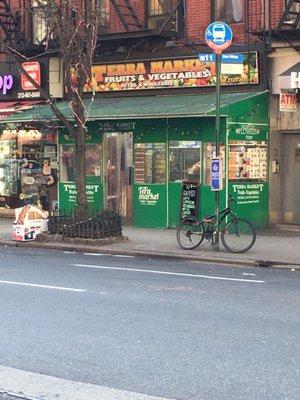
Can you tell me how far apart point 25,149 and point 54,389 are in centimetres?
1544

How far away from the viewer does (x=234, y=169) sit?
1563cm

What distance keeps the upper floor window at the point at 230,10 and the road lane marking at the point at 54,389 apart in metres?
12.7

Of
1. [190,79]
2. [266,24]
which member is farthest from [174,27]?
[266,24]

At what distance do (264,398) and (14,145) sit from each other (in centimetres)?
1630

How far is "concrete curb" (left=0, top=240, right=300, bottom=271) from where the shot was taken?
38.4 ft

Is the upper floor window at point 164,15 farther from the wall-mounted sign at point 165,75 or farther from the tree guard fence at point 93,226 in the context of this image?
the tree guard fence at point 93,226

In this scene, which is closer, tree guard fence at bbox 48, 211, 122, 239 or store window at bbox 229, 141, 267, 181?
tree guard fence at bbox 48, 211, 122, 239

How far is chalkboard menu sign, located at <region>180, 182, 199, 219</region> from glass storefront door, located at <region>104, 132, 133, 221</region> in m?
1.84

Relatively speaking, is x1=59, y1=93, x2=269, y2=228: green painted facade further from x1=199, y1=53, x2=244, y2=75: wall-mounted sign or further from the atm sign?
the atm sign

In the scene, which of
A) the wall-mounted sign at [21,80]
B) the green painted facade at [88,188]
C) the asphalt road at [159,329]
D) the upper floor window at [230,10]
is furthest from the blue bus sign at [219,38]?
the wall-mounted sign at [21,80]

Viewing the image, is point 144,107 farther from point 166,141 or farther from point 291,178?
point 291,178

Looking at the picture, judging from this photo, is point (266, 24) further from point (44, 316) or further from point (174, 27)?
point (44, 316)

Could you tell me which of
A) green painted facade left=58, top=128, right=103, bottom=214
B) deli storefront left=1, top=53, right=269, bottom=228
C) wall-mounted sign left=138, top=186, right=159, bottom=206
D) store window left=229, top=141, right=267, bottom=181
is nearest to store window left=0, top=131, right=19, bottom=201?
deli storefront left=1, top=53, right=269, bottom=228

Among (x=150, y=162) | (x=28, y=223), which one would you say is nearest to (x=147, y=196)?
(x=150, y=162)
